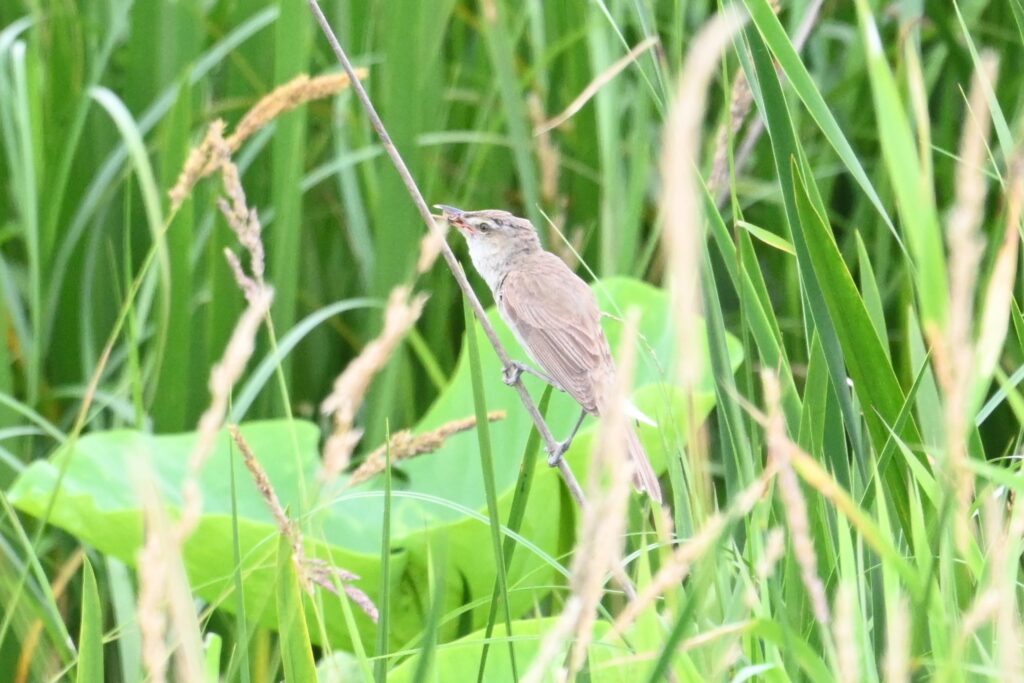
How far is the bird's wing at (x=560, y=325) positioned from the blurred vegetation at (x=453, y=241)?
0.19m

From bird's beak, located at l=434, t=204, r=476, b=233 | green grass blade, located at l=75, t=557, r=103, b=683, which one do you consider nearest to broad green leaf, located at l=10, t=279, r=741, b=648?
bird's beak, located at l=434, t=204, r=476, b=233

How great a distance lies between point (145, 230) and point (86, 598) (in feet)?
6.67

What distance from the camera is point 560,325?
7.25ft

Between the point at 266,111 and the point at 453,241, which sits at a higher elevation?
the point at 266,111

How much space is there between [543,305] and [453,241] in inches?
35.3

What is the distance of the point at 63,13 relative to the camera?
3006 mm

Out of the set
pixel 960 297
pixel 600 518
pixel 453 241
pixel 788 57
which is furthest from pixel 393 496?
pixel 960 297

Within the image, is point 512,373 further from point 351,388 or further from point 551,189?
point 551,189

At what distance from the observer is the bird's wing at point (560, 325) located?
2.08 m

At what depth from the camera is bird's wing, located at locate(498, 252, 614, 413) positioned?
2.08 m

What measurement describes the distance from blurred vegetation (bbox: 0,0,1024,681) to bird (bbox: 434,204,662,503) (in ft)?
0.53

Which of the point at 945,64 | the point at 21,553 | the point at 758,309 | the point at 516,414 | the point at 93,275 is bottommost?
the point at 21,553

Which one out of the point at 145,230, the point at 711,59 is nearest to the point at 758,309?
the point at 711,59

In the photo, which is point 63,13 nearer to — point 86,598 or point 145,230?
point 145,230
